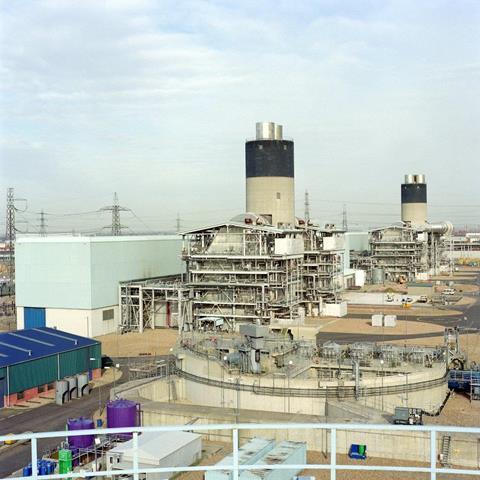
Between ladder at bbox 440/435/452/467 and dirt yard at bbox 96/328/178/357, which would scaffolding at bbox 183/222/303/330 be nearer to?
dirt yard at bbox 96/328/178/357

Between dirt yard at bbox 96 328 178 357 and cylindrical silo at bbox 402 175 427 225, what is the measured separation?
199ft

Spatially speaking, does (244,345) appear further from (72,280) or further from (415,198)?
(415,198)

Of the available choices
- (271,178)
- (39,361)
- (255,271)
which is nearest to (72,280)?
(255,271)

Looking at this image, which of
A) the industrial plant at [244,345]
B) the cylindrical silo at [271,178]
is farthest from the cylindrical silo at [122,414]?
the cylindrical silo at [271,178]

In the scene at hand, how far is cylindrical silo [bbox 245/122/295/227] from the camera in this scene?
172 feet

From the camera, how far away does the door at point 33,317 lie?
157ft

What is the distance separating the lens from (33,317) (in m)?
48.2

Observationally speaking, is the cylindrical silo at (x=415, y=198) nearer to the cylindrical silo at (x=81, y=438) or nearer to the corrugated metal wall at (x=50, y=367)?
the corrugated metal wall at (x=50, y=367)

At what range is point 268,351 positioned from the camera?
28.0m

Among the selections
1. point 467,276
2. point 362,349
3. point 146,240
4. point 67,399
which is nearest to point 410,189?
point 467,276

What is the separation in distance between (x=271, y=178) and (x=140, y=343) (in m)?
17.8

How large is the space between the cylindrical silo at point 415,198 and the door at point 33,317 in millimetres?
65781

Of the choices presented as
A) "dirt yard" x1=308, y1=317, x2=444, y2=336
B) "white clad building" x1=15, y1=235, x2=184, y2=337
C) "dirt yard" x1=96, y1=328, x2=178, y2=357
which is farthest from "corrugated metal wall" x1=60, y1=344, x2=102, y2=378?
"dirt yard" x1=308, y1=317, x2=444, y2=336

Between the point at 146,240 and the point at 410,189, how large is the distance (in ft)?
189
